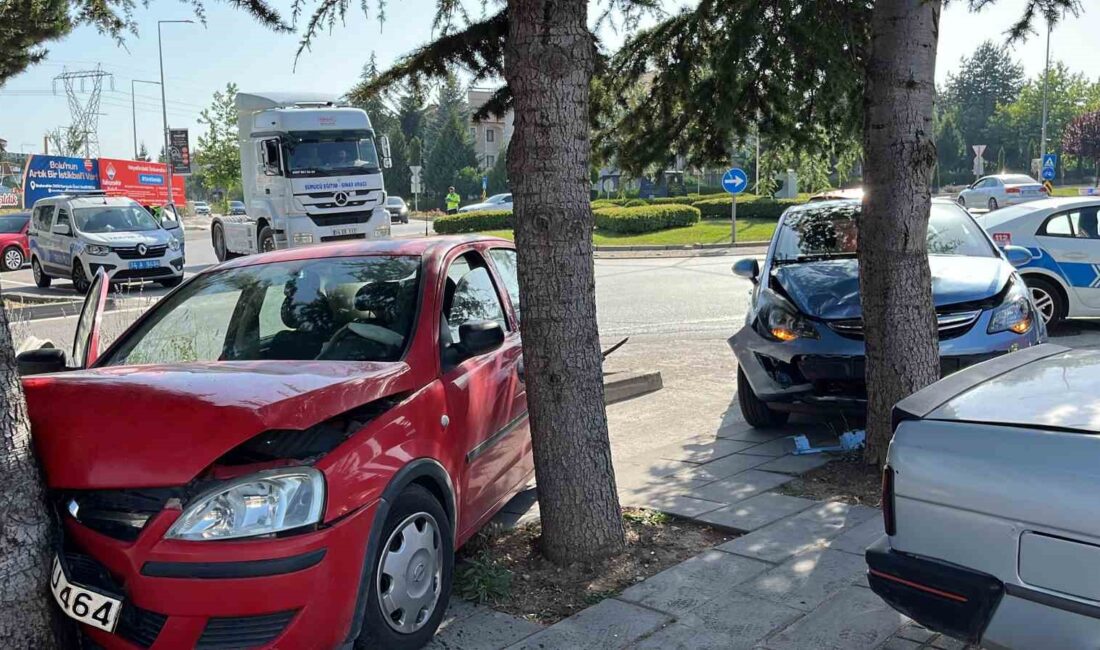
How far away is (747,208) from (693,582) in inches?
1286

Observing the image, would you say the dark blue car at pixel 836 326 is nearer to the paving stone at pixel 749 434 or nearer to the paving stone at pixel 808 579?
the paving stone at pixel 749 434

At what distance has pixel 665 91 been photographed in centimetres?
691

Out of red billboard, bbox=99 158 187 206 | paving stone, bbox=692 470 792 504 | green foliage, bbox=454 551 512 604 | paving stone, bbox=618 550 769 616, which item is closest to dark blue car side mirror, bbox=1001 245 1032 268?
paving stone, bbox=692 470 792 504

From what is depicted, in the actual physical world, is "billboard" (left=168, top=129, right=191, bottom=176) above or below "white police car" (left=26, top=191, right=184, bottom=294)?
above

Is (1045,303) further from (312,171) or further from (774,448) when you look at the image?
(312,171)

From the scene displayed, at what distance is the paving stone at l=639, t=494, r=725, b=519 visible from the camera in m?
4.86

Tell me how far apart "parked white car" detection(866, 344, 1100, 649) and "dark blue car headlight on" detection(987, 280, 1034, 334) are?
3080mm

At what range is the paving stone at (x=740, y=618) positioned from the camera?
3.40 m

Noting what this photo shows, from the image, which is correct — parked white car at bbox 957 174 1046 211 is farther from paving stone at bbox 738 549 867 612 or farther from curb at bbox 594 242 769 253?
paving stone at bbox 738 549 867 612

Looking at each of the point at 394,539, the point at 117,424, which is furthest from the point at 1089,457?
the point at 117,424

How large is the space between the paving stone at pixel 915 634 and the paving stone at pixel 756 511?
47.0 inches

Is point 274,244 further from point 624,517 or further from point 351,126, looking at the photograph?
point 624,517

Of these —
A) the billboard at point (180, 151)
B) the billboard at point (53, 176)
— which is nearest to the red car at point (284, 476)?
the billboard at point (53, 176)

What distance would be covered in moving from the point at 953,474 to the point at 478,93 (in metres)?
4.15
